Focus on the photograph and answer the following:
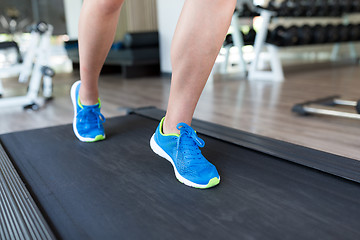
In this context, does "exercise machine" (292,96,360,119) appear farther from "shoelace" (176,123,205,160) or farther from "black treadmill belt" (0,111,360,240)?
"shoelace" (176,123,205,160)

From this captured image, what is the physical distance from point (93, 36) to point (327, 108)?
1.14 metres

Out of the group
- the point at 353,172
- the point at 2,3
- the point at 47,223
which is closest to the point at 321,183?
the point at 353,172

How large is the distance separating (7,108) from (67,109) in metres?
0.40

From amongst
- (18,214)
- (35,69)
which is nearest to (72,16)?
(35,69)

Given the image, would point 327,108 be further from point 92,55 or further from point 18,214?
point 18,214

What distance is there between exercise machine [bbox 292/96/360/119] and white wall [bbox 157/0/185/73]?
76.8 inches

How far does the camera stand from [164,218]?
1.98ft

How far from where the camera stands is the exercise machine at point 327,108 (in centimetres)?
149

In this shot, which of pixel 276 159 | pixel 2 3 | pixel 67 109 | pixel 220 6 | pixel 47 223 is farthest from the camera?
pixel 2 3

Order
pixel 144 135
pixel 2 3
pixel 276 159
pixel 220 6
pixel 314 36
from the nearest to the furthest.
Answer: pixel 220 6
pixel 276 159
pixel 144 135
pixel 314 36
pixel 2 3

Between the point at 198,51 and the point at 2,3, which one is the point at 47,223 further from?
the point at 2,3

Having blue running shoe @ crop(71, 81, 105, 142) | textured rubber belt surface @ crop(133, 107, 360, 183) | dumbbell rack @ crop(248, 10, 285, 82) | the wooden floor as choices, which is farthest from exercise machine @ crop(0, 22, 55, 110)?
dumbbell rack @ crop(248, 10, 285, 82)

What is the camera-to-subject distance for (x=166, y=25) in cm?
350

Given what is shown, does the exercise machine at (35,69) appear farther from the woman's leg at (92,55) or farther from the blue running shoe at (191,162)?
the blue running shoe at (191,162)
